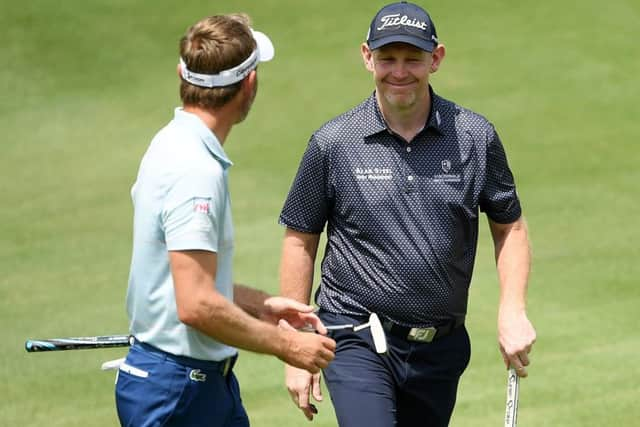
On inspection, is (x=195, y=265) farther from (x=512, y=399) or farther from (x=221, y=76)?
(x=512, y=399)

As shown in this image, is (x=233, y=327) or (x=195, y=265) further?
(x=233, y=327)

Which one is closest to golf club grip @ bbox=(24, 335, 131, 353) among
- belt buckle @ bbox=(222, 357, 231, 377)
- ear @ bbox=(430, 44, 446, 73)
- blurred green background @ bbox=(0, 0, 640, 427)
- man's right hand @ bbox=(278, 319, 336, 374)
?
belt buckle @ bbox=(222, 357, 231, 377)

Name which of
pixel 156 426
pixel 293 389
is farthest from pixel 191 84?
pixel 293 389

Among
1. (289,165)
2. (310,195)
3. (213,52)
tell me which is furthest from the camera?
(289,165)

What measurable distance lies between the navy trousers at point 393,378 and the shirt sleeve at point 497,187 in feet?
1.93

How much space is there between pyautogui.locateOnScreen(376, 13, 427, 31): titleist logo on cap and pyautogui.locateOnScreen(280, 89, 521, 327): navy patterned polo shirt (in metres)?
0.39

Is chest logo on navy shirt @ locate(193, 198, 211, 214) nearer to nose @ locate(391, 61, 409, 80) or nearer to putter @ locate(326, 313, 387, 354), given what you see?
putter @ locate(326, 313, 387, 354)

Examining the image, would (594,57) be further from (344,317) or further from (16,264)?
(344,317)

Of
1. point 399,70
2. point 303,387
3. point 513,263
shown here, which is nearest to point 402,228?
point 513,263

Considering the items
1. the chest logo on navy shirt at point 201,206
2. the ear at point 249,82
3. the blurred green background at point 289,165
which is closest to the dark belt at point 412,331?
the ear at point 249,82

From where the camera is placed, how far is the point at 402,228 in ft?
20.8

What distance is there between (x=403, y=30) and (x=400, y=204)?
0.80 m

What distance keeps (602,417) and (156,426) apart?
4514 millimetres

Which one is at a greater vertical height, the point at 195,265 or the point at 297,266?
the point at 195,265
